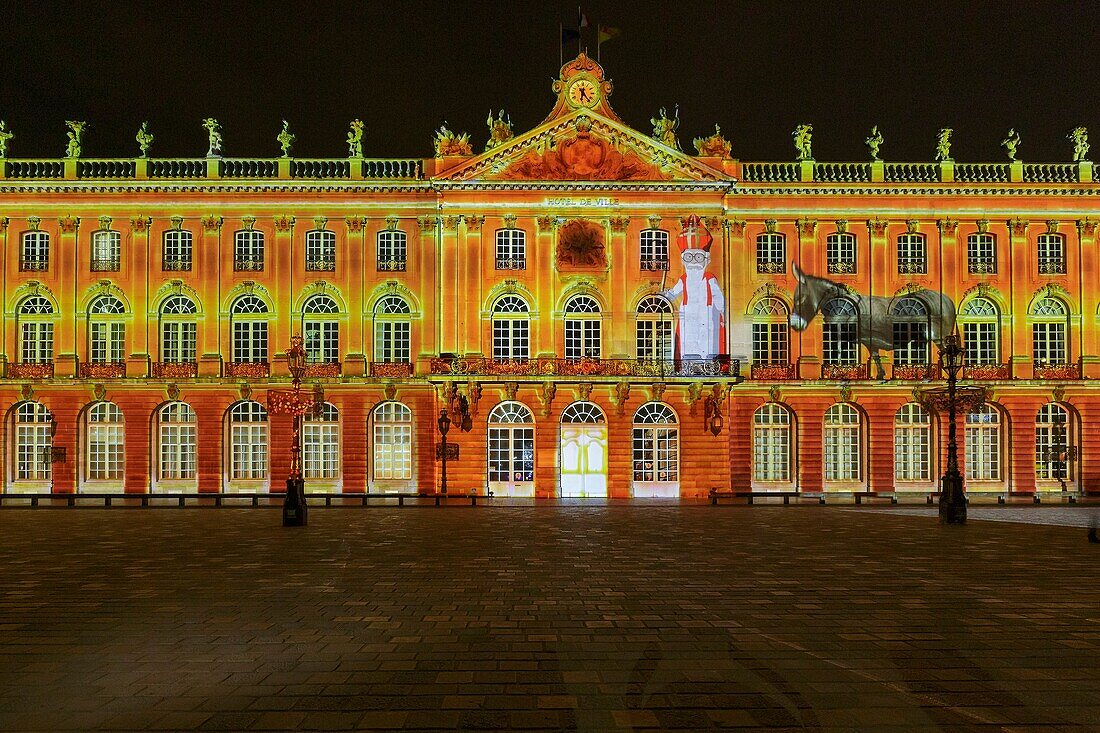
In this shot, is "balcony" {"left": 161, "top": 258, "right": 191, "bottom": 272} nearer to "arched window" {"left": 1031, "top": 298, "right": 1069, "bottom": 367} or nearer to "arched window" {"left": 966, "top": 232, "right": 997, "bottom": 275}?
"arched window" {"left": 966, "top": 232, "right": 997, "bottom": 275}

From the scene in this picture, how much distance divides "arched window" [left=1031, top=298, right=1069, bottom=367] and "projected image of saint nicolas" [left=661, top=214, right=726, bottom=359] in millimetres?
15984

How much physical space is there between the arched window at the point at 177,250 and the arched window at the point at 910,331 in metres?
35.4

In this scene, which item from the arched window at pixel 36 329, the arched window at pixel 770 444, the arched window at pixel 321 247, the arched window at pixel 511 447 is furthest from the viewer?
the arched window at pixel 321 247

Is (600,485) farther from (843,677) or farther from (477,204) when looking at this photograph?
(843,677)

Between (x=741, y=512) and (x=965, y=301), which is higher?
(x=965, y=301)

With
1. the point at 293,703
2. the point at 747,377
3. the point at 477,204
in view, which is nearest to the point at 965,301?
the point at 747,377

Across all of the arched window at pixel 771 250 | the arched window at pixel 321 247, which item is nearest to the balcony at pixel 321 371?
the arched window at pixel 321 247

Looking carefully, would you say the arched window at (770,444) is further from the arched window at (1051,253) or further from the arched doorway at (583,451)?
the arched window at (1051,253)

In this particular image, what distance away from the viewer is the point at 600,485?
41844mm

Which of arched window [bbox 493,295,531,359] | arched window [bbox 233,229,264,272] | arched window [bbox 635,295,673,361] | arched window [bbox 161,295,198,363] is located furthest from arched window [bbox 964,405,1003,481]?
arched window [bbox 161,295,198,363]

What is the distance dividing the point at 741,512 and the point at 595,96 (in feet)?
71.4

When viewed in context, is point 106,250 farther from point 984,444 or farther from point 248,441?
point 984,444

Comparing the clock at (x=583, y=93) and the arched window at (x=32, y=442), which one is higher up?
the clock at (x=583, y=93)

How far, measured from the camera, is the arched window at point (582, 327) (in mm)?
42688
